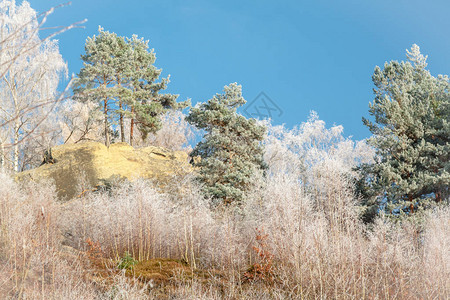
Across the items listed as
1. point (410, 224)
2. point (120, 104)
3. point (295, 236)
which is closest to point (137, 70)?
point (120, 104)

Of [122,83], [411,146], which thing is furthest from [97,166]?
[411,146]

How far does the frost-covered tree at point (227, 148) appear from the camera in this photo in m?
16.1

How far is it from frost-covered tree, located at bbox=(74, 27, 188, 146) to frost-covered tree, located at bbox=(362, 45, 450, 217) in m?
11.7

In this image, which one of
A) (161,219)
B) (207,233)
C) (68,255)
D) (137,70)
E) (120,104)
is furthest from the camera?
(137,70)

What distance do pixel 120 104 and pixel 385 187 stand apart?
46.7ft

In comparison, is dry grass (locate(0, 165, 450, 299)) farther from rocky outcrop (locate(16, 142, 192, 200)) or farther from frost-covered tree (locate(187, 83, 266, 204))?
rocky outcrop (locate(16, 142, 192, 200))

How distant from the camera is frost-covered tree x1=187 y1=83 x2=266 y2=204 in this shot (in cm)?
1609

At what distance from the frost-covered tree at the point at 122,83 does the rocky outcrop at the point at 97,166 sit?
1.54 meters

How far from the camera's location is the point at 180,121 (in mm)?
30500

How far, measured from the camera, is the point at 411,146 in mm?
16344

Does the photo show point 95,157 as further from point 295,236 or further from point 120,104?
point 295,236

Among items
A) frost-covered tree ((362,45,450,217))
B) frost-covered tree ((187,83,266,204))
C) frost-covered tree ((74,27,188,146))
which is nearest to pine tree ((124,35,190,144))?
frost-covered tree ((74,27,188,146))

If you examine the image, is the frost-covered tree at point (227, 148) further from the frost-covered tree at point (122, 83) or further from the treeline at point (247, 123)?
the frost-covered tree at point (122, 83)

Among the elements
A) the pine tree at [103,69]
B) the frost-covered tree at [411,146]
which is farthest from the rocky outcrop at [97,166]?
the frost-covered tree at [411,146]
